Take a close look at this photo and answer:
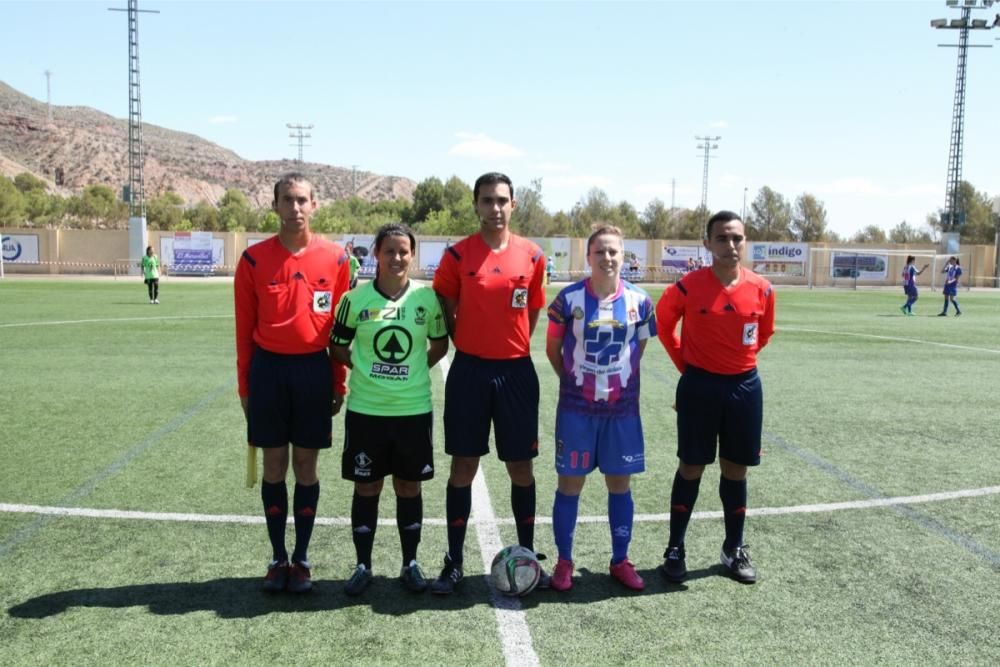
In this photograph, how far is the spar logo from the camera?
48219 mm

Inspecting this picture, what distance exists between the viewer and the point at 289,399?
13.7ft

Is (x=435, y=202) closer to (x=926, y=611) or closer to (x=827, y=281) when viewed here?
(x=827, y=281)

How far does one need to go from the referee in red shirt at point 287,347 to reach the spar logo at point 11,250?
5253 cm

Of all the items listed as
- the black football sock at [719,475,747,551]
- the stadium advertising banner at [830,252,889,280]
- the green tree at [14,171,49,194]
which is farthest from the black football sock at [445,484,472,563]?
the green tree at [14,171,49,194]

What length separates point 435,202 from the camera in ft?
282

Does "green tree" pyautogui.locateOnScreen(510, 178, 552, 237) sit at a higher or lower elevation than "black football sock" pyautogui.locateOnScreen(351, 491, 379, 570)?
higher

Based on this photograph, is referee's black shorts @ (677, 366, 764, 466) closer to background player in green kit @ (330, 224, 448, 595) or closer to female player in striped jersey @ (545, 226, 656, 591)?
female player in striped jersey @ (545, 226, 656, 591)

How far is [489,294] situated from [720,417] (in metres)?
1.51

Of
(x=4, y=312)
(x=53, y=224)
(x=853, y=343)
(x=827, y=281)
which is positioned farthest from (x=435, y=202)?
(x=853, y=343)

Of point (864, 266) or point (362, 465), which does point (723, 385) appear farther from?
point (864, 266)

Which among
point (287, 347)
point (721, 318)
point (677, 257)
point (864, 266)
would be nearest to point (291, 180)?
point (287, 347)

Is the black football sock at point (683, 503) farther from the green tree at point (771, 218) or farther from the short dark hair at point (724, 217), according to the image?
the green tree at point (771, 218)

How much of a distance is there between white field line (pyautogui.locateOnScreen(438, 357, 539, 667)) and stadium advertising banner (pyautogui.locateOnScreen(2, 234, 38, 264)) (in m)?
51.8

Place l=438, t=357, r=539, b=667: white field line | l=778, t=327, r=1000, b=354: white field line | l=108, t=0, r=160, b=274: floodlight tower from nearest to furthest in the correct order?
1. l=438, t=357, r=539, b=667: white field line
2. l=778, t=327, r=1000, b=354: white field line
3. l=108, t=0, r=160, b=274: floodlight tower
